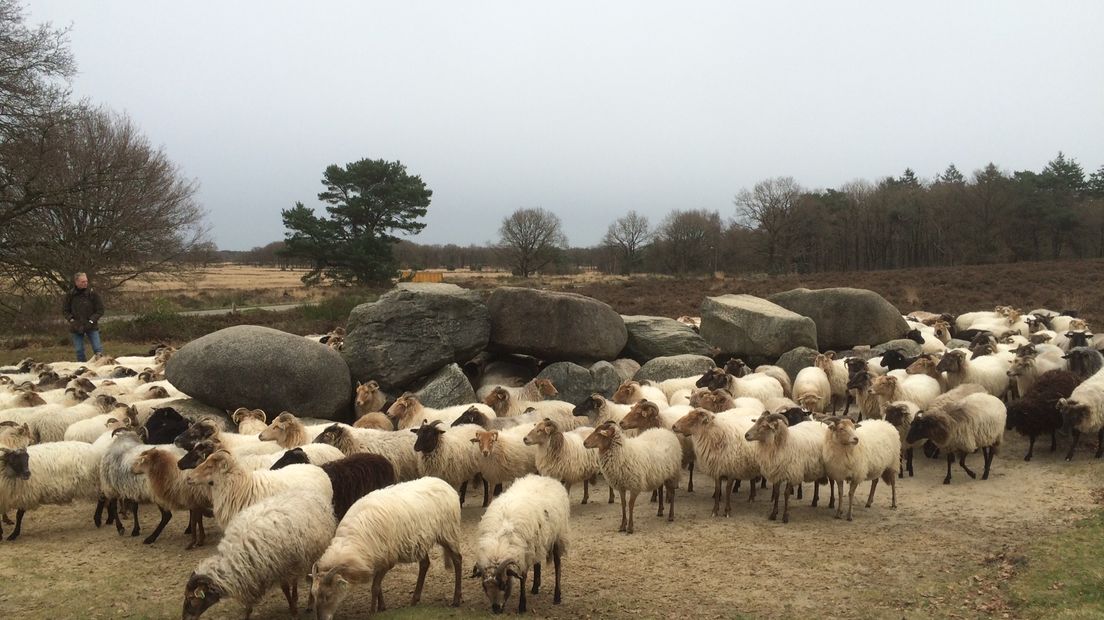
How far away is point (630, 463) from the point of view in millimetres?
9727

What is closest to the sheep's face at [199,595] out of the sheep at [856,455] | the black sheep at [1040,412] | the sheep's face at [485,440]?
the sheep's face at [485,440]

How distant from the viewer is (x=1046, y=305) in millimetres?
33250

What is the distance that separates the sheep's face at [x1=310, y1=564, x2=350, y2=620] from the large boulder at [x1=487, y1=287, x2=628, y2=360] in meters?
11.4

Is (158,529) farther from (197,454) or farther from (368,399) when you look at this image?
(368,399)

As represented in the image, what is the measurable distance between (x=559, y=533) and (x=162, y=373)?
13849mm

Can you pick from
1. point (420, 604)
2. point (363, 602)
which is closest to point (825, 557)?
point (420, 604)

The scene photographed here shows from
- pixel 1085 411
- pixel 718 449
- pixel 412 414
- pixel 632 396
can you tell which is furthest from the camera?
pixel 632 396

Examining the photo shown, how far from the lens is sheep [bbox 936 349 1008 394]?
48.2 ft

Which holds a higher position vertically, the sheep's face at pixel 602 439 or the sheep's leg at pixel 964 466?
the sheep's face at pixel 602 439

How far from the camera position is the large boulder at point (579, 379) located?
16266 millimetres

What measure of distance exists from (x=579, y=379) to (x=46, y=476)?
10.3 m

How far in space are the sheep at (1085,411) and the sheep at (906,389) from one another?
2.27 meters

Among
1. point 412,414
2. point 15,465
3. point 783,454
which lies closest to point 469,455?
point 412,414

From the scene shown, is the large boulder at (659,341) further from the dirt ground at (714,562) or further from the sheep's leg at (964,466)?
the dirt ground at (714,562)
